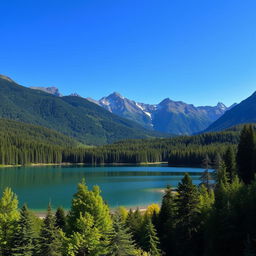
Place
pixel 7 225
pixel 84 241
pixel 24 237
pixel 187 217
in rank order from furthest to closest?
pixel 7 225 < pixel 187 217 < pixel 24 237 < pixel 84 241

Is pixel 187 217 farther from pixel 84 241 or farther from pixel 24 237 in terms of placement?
pixel 24 237

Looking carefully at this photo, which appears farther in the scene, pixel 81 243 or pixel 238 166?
pixel 238 166

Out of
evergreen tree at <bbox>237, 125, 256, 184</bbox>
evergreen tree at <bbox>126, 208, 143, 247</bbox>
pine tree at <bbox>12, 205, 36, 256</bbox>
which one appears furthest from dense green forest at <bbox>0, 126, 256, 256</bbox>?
evergreen tree at <bbox>237, 125, 256, 184</bbox>

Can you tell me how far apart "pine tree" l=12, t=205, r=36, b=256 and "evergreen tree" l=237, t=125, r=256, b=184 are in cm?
4124

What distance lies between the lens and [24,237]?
38.1 meters

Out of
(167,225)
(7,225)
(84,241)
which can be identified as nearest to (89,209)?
(84,241)

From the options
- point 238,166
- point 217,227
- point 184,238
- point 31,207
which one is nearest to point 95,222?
point 184,238

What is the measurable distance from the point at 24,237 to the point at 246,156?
44935mm

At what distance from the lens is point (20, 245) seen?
125 feet

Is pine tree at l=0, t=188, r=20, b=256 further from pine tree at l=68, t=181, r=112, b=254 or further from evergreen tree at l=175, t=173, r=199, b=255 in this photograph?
evergreen tree at l=175, t=173, r=199, b=255

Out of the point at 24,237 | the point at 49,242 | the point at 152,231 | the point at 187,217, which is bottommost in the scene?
the point at 152,231

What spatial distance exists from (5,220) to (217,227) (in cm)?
2559

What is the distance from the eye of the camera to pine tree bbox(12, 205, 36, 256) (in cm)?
3772

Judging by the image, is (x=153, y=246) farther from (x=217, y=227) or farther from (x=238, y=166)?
(x=238, y=166)
